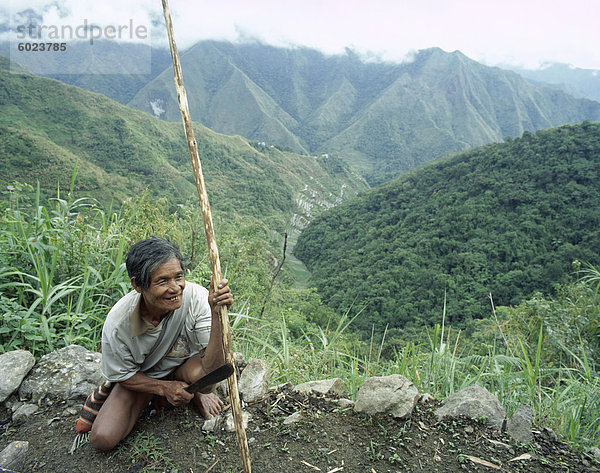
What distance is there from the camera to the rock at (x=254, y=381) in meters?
2.26

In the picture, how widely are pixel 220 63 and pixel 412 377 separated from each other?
20865 centimetres

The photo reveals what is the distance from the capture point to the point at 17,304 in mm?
2584

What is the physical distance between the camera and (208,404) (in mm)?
2098

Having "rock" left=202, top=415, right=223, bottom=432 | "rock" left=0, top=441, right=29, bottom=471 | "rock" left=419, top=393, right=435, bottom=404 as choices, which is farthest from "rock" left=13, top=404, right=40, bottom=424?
"rock" left=419, top=393, right=435, bottom=404

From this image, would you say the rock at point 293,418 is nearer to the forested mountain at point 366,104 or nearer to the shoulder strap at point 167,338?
the shoulder strap at point 167,338

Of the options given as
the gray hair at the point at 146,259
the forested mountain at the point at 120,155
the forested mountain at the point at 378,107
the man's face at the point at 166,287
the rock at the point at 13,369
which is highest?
the forested mountain at the point at 378,107

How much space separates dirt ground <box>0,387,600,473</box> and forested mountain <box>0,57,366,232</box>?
26341 mm

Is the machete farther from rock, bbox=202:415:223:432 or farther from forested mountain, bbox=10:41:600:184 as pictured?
forested mountain, bbox=10:41:600:184

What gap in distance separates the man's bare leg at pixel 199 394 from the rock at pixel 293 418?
0.40 m

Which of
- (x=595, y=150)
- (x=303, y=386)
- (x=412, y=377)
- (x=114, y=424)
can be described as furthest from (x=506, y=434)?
(x=595, y=150)

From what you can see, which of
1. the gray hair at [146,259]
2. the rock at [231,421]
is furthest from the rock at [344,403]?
the gray hair at [146,259]

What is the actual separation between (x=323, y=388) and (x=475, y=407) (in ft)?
2.96

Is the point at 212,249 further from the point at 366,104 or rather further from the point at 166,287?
the point at 366,104

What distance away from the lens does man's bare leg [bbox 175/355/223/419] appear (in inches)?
80.0
